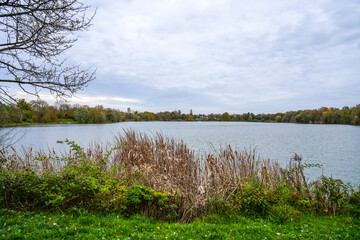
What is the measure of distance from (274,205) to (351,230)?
1.40 m

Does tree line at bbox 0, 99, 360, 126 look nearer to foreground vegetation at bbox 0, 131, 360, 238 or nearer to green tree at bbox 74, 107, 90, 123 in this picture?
green tree at bbox 74, 107, 90, 123

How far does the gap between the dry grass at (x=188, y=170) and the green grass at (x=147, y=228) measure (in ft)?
2.54

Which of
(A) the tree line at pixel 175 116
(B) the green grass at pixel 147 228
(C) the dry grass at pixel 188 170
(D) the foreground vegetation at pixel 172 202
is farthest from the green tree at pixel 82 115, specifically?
(B) the green grass at pixel 147 228

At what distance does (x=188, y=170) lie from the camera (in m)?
7.03

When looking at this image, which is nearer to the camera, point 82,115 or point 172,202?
point 172,202

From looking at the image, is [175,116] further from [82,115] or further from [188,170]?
[188,170]

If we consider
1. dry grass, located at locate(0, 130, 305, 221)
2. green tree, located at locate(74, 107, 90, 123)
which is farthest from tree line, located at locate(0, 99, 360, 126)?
dry grass, located at locate(0, 130, 305, 221)

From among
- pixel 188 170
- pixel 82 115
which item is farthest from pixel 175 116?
pixel 188 170

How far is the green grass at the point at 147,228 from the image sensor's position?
342 centimetres

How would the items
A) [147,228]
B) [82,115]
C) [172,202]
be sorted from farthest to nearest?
1. [82,115]
2. [172,202]
3. [147,228]

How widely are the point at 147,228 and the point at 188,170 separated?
10.8 ft

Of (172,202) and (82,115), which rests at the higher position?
(82,115)

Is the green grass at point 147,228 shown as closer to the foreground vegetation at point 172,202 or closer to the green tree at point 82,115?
the foreground vegetation at point 172,202

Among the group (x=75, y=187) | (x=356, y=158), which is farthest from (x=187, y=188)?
(x=356, y=158)
